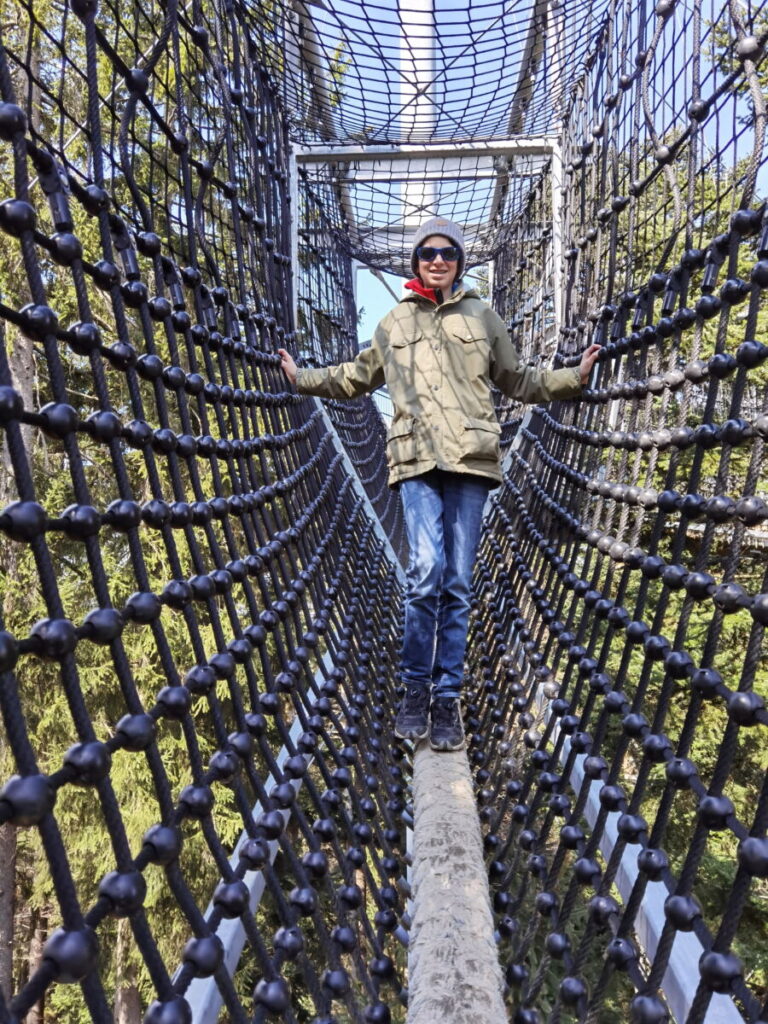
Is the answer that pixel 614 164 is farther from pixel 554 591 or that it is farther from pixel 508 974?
pixel 508 974

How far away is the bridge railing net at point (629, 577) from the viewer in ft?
2.53

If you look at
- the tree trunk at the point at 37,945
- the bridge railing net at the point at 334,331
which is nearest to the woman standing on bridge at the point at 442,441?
the bridge railing net at the point at 334,331

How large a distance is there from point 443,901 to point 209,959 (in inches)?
15.2

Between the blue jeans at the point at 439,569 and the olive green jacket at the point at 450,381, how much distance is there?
0.05 m

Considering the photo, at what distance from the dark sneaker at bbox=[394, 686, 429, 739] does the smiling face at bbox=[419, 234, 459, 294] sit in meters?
0.74

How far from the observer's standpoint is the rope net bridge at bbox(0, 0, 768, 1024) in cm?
69

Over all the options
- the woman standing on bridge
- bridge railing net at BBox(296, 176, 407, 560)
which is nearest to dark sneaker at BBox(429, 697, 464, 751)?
the woman standing on bridge

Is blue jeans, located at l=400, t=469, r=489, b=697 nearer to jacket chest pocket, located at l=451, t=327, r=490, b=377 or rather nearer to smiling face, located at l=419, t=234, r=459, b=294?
jacket chest pocket, located at l=451, t=327, r=490, b=377

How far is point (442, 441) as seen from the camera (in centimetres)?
141

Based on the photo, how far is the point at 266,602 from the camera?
1295mm

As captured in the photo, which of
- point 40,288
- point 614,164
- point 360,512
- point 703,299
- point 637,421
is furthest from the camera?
point 360,512

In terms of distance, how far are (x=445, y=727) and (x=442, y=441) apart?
1.65 ft

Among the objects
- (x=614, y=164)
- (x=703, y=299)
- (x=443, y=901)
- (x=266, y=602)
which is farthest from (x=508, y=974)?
(x=614, y=164)

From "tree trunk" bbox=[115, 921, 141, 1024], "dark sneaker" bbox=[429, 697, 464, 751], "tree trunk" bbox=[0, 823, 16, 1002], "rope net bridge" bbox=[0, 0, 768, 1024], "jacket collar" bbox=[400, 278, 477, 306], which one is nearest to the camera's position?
"rope net bridge" bbox=[0, 0, 768, 1024]
